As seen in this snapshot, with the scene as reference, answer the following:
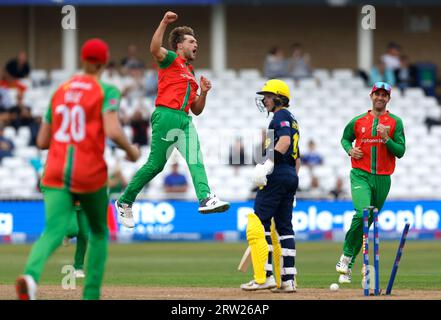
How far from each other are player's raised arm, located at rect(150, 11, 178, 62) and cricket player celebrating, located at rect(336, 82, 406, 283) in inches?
104

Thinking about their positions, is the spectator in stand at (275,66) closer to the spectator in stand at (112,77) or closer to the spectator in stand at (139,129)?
the spectator in stand at (112,77)

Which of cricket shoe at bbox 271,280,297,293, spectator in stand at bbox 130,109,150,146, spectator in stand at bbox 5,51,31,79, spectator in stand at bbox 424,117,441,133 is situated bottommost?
cricket shoe at bbox 271,280,297,293

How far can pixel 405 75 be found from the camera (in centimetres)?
3139

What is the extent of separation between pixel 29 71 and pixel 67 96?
834 inches

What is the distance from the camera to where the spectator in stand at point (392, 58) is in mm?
31062

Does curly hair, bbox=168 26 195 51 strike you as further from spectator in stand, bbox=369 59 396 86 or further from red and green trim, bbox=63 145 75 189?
spectator in stand, bbox=369 59 396 86

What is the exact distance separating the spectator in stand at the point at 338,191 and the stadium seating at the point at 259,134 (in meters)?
0.53

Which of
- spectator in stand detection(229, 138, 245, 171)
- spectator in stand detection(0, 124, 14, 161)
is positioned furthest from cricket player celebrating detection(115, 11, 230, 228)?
spectator in stand detection(0, 124, 14, 161)

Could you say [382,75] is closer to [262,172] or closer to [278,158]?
[278,158]

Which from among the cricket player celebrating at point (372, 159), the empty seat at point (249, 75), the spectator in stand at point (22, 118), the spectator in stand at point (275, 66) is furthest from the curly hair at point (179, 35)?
the empty seat at point (249, 75)

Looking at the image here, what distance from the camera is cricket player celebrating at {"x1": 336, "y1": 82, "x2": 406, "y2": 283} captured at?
1409 centimetres

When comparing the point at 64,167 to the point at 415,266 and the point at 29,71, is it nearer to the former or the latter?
the point at 415,266

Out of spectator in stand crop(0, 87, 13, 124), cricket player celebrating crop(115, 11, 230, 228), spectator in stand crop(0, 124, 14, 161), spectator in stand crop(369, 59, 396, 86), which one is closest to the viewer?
cricket player celebrating crop(115, 11, 230, 228)
